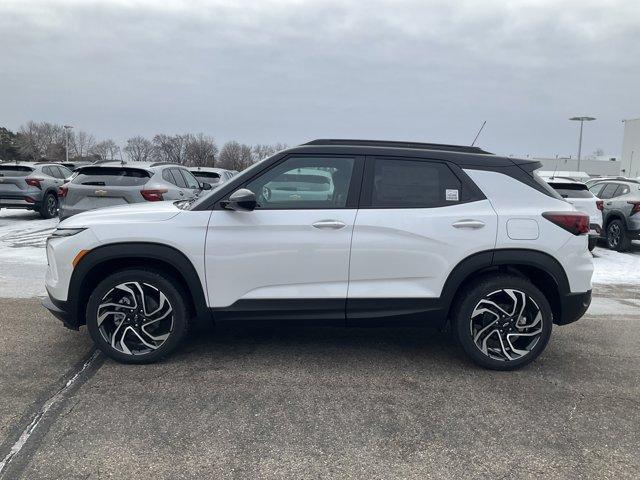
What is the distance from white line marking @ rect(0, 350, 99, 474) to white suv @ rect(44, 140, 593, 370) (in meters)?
0.30

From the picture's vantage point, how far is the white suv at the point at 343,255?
3982mm

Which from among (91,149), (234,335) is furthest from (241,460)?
(91,149)

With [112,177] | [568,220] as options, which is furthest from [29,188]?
[568,220]

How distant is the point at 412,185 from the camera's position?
4.15 metres

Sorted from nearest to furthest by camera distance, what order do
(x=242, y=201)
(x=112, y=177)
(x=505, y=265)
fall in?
(x=242, y=201) < (x=505, y=265) < (x=112, y=177)

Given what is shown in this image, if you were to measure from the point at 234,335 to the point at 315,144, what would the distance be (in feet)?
6.32

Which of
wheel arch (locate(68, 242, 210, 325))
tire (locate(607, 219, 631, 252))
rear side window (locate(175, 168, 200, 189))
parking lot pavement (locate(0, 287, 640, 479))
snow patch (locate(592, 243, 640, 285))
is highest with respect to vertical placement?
rear side window (locate(175, 168, 200, 189))

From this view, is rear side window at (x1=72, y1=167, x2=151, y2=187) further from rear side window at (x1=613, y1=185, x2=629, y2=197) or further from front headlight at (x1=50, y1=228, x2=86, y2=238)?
rear side window at (x1=613, y1=185, x2=629, y2=197)

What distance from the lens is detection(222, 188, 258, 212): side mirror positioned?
3846mm

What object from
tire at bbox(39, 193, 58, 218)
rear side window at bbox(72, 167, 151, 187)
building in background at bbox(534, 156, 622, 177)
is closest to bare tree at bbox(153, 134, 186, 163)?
building in background at bbox(534, 156, 622, 177)

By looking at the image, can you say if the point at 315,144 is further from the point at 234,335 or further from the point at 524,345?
the point at 524,345

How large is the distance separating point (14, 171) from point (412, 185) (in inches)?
527

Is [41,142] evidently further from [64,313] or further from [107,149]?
[64,313]

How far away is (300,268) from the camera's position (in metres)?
4.00
